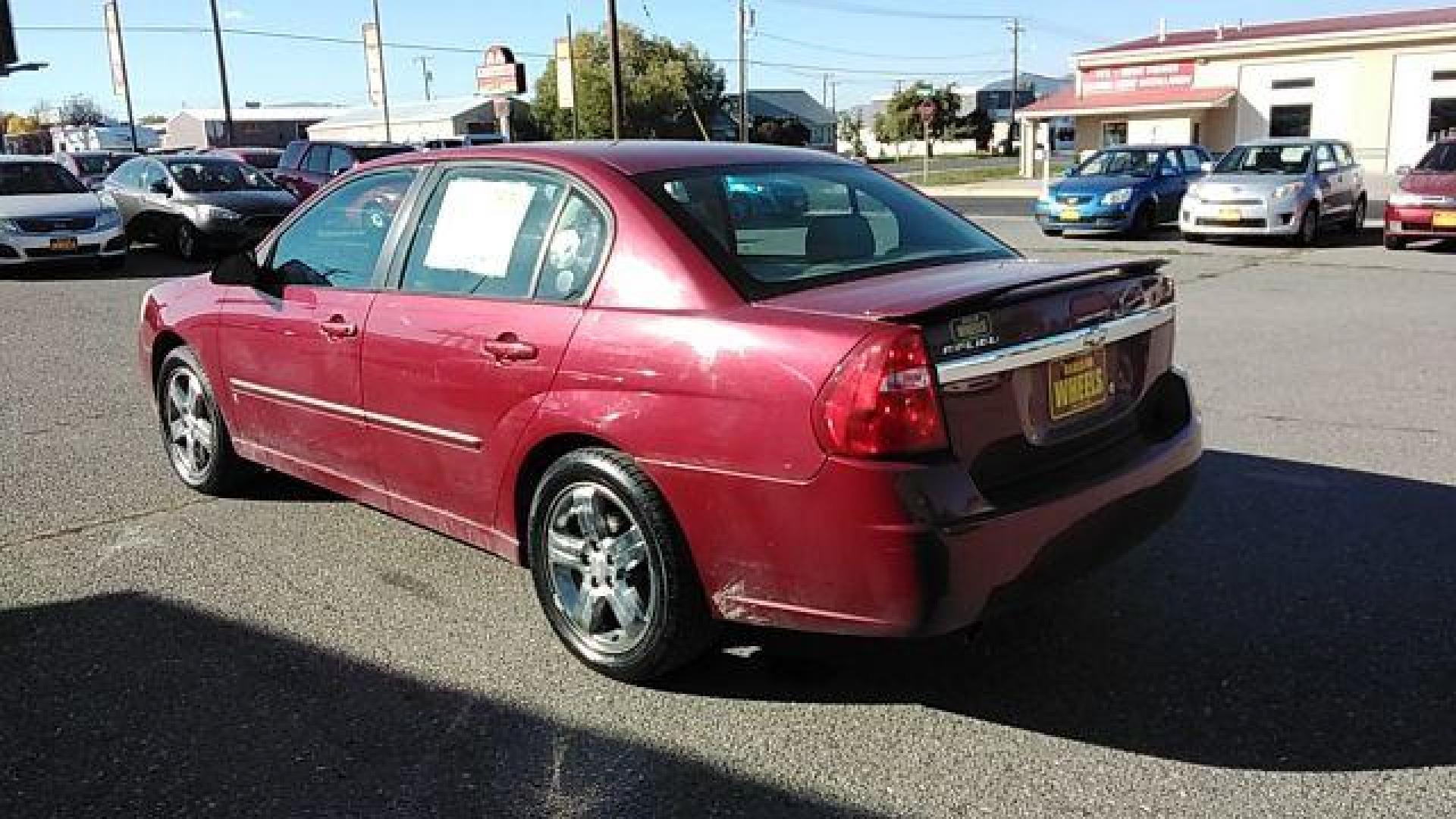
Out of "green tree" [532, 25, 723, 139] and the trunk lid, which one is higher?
"green tree" [532, 25, 723, 139]

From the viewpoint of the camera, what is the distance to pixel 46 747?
10.6ft

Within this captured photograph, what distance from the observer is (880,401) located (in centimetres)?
290

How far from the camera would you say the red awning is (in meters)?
38.5

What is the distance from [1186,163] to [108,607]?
20195 millimetres

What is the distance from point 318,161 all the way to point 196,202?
4.97 m

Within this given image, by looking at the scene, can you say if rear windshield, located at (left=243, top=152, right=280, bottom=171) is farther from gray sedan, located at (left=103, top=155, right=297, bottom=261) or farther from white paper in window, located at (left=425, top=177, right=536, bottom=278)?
white paper in window, located at (left=425, top=177, right=536, bottom=278)

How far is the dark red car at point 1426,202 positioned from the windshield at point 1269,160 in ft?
5.93

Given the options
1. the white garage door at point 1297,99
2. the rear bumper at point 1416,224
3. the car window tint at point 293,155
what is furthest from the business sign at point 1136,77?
the car window tint at point 293,155

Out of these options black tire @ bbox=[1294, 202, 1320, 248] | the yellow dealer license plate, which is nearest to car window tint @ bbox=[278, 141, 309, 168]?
black tire @ bbox=[1294, 202, 1320, 248]

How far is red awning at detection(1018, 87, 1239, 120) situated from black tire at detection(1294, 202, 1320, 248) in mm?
22728

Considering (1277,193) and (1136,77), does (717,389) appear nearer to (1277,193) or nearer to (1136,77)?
(1277,193)

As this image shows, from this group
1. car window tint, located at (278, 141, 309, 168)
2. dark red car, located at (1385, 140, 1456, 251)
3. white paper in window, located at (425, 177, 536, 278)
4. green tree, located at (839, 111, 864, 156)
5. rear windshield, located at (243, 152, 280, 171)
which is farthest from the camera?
green tree, located at (839, 111, 864, 156)

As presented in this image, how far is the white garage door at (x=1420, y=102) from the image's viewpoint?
3384 cm

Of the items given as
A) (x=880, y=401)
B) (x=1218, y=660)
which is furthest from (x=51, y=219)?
(x=1218, y=660)
